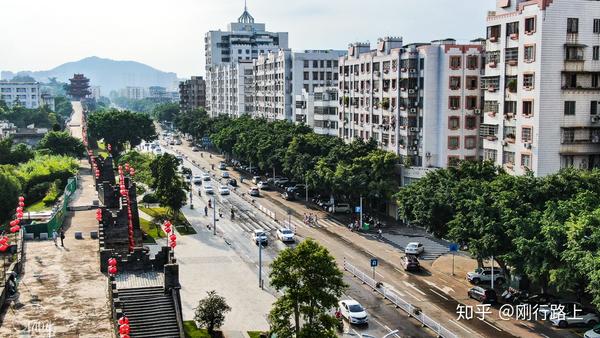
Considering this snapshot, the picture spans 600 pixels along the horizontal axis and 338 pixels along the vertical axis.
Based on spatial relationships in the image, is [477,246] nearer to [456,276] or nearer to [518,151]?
[456,276]

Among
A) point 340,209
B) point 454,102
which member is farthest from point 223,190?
point 454,102

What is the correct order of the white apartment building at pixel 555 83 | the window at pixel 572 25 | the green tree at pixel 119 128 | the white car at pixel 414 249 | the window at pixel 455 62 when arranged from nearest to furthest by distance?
the white apartment building at pixel 555 83 → the window at pixel 572 25 → the white car at pixel 414 249 → the window at pixel 455 62 → the green tree at pixel 119 128

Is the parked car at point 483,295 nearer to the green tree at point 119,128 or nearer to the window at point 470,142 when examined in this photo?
the window at point 470,142

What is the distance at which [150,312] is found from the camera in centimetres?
4153

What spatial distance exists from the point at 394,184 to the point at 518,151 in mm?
18345

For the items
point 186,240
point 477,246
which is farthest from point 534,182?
point 186,240

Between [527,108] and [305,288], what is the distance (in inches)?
1382

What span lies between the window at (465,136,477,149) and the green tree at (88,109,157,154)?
248 feet

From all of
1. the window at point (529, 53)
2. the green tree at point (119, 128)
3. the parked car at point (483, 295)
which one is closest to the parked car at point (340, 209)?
the window at point (529, 53)

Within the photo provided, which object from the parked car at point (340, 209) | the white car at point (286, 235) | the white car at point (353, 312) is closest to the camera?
the white car at point (353, 312)

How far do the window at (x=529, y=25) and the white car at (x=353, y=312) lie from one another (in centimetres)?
2902

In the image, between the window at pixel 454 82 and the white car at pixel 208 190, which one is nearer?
the window at pixel 454 82

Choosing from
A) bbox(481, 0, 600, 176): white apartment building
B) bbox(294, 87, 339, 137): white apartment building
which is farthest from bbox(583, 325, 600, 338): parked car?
bbox(294, 87, 339, 137): white apartment building

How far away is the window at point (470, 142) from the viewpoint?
80062mm
